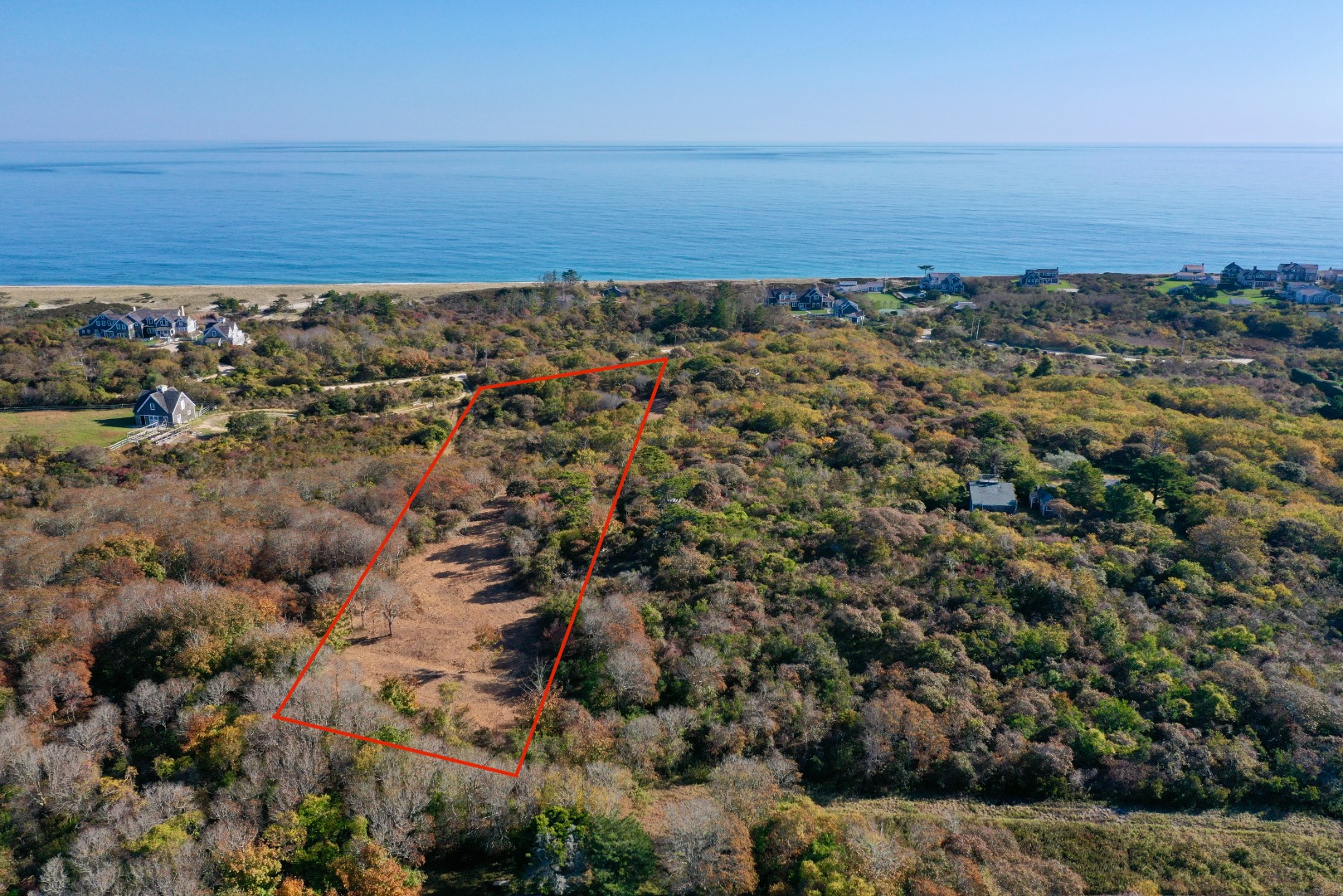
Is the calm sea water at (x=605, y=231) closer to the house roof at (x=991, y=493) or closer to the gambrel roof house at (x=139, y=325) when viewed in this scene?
the gambrel roof house at (x=139, y=325)

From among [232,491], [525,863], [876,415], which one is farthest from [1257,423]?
[232,491]

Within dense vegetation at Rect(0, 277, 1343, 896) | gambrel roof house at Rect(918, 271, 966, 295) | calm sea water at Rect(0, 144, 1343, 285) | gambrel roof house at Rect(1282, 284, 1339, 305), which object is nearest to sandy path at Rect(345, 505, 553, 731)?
dense vegetation at Rect(0, 277, 1343, 896)

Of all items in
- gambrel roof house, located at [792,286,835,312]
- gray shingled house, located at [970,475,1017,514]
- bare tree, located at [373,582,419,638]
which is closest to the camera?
bare tree, located at [373,582,419,638]

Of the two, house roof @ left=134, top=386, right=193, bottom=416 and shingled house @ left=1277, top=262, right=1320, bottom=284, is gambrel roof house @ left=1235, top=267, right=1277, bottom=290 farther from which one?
house roof @ left=134, top=386, right=193, bottom=416

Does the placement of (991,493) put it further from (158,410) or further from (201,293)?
(201,293)

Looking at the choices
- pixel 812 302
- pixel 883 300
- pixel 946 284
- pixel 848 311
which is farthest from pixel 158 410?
pixel 946 284

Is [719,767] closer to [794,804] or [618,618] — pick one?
[794,804]
